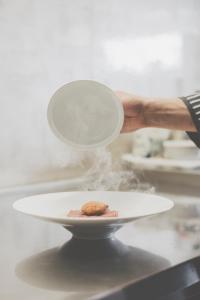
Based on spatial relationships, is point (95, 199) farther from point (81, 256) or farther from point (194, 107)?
point (194, 107)

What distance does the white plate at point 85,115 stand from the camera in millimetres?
859

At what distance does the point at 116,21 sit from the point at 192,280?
1.05 metres

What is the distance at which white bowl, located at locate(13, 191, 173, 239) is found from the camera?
2.22 ft

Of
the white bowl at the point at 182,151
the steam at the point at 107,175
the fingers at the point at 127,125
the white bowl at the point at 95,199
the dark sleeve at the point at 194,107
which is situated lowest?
the steam at the point at 107,175

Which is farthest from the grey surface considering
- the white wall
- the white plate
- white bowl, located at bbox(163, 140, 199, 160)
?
white bowl, located at bbox(163, 140, 199, 160)

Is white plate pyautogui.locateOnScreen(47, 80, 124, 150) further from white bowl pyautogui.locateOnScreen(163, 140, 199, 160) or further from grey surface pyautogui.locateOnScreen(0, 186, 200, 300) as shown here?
white bowl pyautogui.locateOnScreen(163, 140, 199, 160)

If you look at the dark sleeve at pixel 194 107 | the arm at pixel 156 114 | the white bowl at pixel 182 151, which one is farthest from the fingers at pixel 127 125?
the white bowl at pixel 182 151

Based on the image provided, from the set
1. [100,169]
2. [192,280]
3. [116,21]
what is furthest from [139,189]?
[192,280]

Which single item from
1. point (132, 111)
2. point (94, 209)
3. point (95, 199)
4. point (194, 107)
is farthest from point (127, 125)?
point (94, 209)

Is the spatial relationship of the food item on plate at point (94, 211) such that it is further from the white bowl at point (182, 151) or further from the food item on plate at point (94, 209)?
the white bowl at point (182, 151)

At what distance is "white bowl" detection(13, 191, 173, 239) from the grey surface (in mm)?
33

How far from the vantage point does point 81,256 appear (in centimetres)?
68

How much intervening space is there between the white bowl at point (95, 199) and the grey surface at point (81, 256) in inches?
1.3

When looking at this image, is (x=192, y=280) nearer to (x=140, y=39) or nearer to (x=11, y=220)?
(x=11, y=220)
